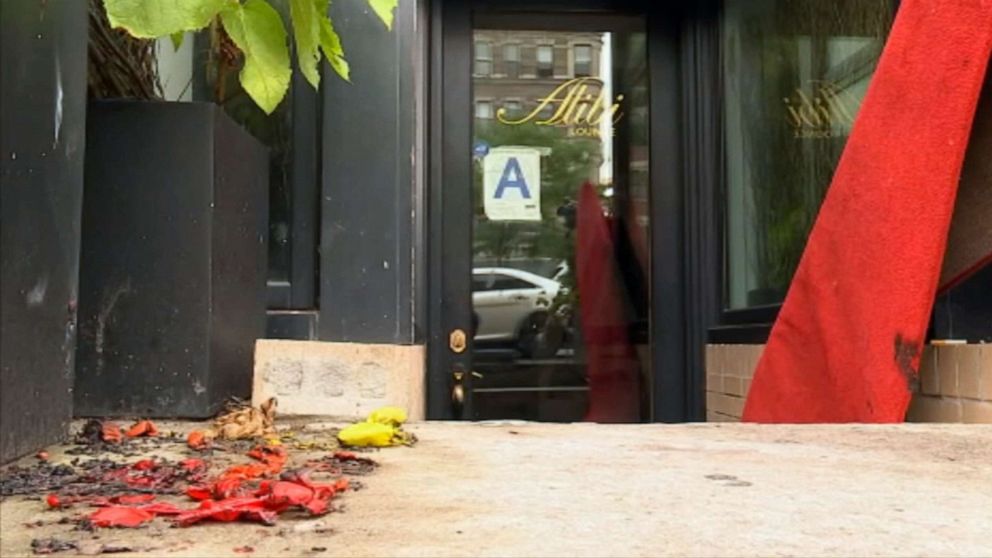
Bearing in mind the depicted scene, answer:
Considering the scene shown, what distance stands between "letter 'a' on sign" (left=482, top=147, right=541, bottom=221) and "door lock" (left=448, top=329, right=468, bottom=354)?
51cm

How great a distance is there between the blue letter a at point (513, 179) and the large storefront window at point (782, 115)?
2.74 ft

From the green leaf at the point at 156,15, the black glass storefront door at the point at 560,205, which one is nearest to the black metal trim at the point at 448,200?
the black glass storefront door at the point at 560,205

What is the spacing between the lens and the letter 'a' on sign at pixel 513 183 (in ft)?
12.7

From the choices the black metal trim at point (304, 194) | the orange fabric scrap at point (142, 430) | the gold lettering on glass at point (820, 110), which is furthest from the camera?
the gold lettering on glass at point (820, 110)

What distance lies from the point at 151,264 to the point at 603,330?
7.10ft

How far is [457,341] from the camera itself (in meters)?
3.77

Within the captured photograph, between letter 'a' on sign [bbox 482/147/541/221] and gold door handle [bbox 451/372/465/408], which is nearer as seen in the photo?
gold door handle [bbox 451/372/465/408]

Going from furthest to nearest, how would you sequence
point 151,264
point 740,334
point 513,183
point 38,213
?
point 513,183, point 740,334, point 151,264, point 38,213

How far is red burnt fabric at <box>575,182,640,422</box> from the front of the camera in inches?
153

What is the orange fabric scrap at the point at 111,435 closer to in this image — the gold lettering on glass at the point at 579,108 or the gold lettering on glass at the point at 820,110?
the gold lettering on glass at the point at 820,110

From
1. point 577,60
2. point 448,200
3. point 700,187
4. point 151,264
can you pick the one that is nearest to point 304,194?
point 151,264

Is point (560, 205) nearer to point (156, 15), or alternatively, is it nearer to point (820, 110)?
point (820, 110)

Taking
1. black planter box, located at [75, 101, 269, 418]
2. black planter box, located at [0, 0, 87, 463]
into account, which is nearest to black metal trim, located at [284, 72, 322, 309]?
black planter box, located at [75, 101, 269, 418]

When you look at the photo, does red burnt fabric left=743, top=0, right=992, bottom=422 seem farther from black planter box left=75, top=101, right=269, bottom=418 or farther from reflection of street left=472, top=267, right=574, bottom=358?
black planter box left=75, top=101, right=269, bottom=418
